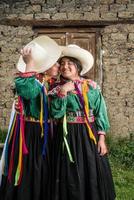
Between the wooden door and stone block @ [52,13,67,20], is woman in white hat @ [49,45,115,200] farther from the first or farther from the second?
stone block @ [52,13,67,20]

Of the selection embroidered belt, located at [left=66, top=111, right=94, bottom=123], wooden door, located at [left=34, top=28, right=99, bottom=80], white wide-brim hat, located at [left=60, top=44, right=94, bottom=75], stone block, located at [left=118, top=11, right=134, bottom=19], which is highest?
stone block, located at [left=118, top=11, right=134, bottom=19]

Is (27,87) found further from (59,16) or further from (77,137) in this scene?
(59,16)

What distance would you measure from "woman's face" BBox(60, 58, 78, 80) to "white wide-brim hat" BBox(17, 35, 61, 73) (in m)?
0.10

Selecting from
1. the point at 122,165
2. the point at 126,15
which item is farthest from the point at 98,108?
the point at 126,15

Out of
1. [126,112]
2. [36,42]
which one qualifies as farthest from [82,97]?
[126,112]

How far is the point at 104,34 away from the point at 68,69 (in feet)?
13.7

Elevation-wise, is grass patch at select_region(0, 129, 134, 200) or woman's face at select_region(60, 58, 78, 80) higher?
woman's face at select_region(60, 58, 78, 80)

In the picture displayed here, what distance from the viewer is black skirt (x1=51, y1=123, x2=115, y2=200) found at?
404cm

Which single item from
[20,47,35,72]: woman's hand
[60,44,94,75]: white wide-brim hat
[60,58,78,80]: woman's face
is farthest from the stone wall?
[20,47,35,72]: woman's hand

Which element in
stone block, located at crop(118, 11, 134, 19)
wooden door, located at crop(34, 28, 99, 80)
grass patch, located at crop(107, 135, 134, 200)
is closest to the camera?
grass patch, located at crop(107, 135, 134, 200)

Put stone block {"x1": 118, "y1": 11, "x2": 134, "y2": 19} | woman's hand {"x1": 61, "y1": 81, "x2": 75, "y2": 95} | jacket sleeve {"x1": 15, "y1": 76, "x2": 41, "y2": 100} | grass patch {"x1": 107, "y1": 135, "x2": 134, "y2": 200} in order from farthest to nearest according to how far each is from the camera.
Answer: stone block {"x1": 118, "y1": 11, "x2": 134, "y2": 19} < grass patch {"x1": 107, "y1": 135, "x2": 134, "y2": 200} < woman's hand {"x1": 61, "y1": 81, "x2": 75, "y2": 95} < jacket sleeve {"x1": 15, "y1": 76, "x2": 41, "y2": 100}

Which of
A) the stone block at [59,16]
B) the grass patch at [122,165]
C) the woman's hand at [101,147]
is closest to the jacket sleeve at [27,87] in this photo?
the woman's hand at [101,147]

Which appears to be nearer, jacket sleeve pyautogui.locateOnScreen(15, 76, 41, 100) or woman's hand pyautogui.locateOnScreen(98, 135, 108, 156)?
jacket sleeve pyautogui.locateOnScreen(15, 76, 41, 100)

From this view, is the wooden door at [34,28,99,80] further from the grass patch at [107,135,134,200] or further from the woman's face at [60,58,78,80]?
the woman's face at [60,58,78,80]
